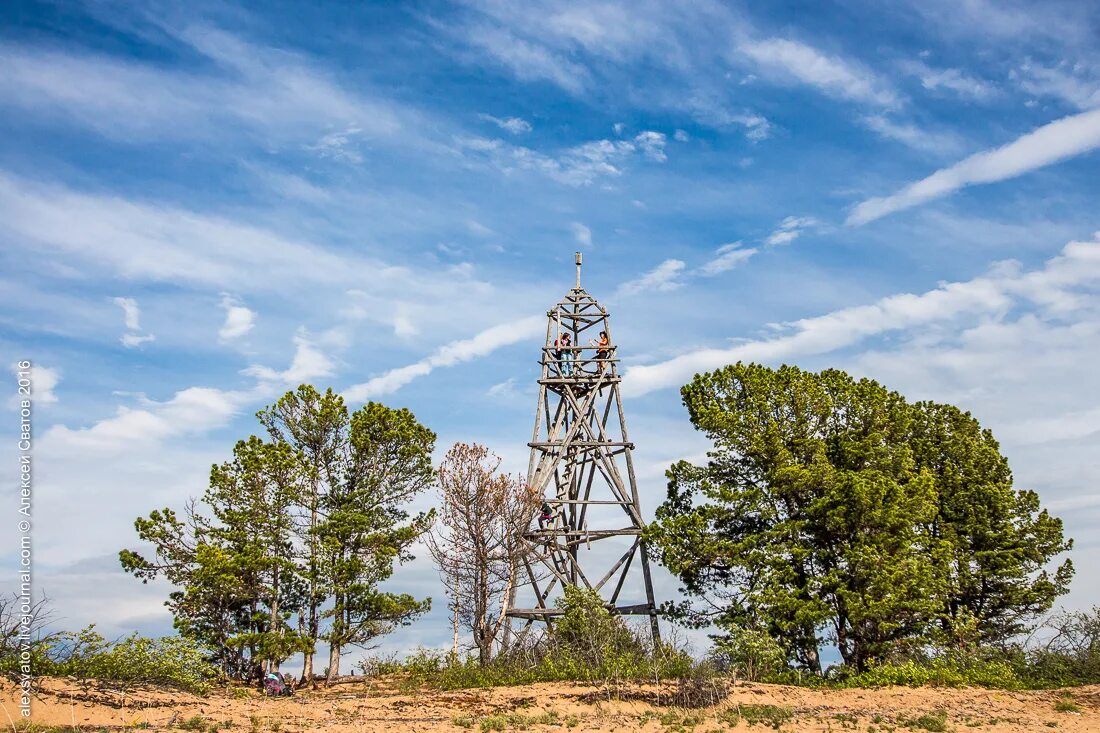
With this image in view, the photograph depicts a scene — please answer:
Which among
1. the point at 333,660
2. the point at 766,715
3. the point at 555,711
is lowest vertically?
the point at 766,715

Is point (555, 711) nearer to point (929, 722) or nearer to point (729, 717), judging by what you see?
point (729, 717)

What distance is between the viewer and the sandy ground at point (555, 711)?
16.2 metres

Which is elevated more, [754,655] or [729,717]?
[754,655]

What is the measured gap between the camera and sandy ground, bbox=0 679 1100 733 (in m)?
16.2

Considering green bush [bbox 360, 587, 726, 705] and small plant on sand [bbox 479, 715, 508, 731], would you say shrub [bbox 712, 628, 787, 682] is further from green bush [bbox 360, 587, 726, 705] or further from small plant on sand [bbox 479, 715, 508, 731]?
small plant on sand [bbox 479, 715, 508, 731]

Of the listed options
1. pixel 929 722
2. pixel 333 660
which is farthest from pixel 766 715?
pixel 333 660

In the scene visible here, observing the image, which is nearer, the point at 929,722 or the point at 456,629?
the point at 929,722

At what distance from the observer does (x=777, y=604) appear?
22.7m

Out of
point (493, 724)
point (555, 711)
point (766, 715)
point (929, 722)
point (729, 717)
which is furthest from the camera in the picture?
point (555, 711)

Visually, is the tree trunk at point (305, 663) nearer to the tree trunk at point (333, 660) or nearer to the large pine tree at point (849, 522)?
the tree trunk at point (333, 660)

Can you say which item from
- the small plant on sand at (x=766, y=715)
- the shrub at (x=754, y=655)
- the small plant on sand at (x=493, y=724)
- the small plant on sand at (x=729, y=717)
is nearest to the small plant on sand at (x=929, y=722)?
the small plant on sand at (x=766, y=715)

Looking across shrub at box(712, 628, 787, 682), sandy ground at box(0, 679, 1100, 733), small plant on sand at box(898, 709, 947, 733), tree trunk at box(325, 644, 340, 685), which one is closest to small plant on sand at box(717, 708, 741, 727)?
sandy ground at box(0, 679, 1100, 733)

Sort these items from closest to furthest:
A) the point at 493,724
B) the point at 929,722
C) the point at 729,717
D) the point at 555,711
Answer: the point at 493,724 < the point at 929,722 < the point at 729,717 < the point at 555,711

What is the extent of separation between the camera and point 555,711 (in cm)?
1731
